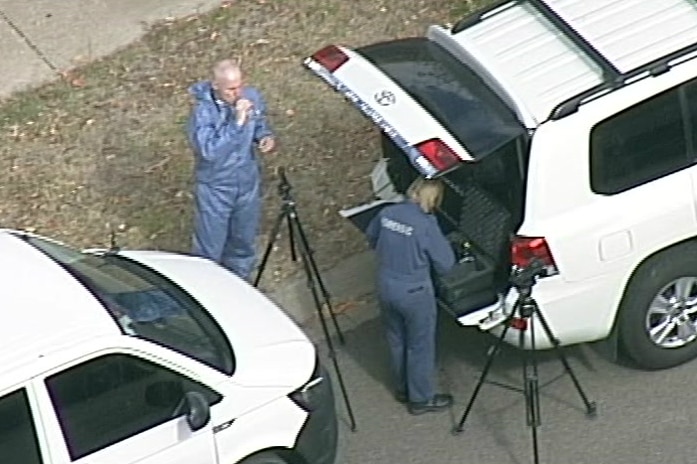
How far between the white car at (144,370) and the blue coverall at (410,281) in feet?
2.14

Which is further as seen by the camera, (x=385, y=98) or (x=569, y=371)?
(x=569, y=371)

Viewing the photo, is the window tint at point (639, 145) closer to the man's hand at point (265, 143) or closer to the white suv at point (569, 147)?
the white suv at point (569, 147)

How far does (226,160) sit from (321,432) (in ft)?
6.48

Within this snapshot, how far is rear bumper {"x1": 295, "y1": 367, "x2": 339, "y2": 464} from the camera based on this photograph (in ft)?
27.5

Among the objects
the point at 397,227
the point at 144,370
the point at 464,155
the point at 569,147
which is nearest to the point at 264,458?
the point at 144,370

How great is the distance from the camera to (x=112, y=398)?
305 inches

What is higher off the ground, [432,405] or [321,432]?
[321,432]

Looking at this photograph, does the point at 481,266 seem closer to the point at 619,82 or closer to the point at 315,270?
the point at 315,270

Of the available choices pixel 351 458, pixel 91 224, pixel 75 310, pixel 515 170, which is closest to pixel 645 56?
pixel 515 170

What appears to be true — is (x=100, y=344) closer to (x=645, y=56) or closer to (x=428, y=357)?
(x=428, y=357)

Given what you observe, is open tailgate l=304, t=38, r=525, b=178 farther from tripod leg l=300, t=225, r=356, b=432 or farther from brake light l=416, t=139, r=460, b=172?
tripod leg l=300, t=225, r=356, b=432

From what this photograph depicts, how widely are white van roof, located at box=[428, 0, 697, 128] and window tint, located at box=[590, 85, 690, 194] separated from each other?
21 centimetres

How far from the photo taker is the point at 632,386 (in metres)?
9.51

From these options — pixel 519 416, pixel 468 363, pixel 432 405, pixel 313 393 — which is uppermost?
pixel 313 393
